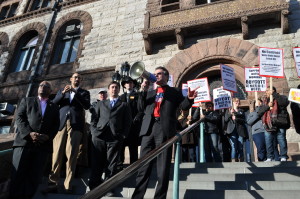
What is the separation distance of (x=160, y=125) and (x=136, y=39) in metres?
7.47

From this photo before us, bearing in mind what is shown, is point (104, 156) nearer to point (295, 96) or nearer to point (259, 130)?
point (259, 130)

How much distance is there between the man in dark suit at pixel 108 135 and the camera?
3828 mm

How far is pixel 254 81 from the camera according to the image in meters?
6.46

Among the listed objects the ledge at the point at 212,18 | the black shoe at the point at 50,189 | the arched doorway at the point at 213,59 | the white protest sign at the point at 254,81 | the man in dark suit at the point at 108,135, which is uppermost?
the ledge at the point at 212,18

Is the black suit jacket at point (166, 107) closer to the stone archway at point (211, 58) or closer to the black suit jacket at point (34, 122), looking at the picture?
the black suit jacket at point (34, 122)

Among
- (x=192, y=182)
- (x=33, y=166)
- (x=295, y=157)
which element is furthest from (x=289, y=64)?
(x=33, y=166)

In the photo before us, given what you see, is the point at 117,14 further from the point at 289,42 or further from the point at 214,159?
the point at 214,159

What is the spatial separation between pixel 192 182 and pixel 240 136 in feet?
8.20

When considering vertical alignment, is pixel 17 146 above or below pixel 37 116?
below

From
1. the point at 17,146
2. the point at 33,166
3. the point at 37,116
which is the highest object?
the point at 37,116

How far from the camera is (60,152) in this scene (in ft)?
13.9

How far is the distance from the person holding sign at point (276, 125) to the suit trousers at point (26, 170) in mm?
4203

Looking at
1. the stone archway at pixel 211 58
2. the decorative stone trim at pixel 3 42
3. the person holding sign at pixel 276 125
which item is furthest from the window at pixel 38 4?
the person holding sign at pixel 276 125

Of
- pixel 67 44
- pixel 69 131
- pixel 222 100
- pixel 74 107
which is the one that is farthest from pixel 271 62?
pixel 67 44
